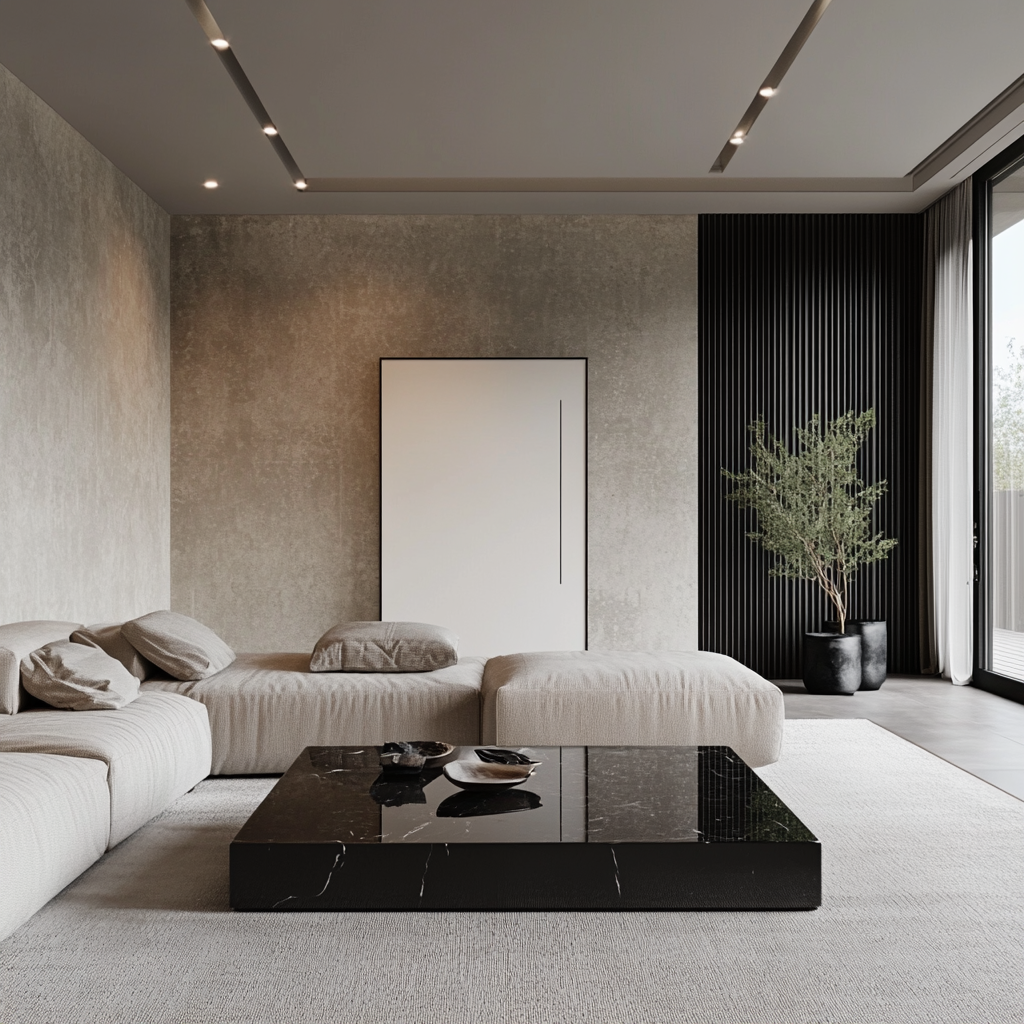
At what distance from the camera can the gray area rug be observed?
6.40 ft

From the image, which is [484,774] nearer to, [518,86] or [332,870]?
[332,870]

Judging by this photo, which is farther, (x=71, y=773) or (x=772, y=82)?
(x=772, y=82)

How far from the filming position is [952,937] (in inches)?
91.7

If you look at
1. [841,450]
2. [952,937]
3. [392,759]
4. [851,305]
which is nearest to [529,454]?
[841,450]

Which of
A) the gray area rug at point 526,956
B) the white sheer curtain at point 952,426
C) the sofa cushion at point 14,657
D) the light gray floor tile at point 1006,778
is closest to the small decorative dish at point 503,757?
the gray area rug at point 526,956

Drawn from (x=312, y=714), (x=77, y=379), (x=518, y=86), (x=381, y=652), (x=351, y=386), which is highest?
(x=518, y=86)

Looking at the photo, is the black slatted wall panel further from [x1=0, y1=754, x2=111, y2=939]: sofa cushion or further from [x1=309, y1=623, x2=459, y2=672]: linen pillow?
[x1=0, y1=754, x2=111, y2=939]: sofa cushion

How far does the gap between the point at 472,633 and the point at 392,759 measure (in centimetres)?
349

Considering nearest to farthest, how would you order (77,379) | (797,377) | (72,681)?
(72,681), (77,379), (797,377)

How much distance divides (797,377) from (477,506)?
2.29 meters

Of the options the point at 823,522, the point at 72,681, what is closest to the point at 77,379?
the point at 72,681

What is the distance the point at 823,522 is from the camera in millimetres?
6094

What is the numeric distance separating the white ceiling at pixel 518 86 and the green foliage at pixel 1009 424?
1.20m

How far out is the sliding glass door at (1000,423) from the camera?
5.63 meters
